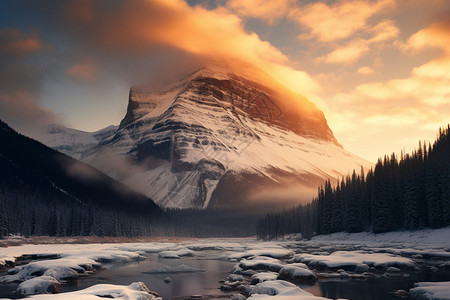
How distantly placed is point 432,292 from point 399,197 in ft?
254

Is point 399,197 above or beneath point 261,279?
above

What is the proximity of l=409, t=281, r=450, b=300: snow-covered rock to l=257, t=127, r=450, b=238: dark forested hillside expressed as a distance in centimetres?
5940

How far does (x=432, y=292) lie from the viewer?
85.2 ft

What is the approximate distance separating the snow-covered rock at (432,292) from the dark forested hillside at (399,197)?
5940 cm

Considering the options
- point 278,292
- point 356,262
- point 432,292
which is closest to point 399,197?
point 356,262

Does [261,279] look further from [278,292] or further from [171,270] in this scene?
[171,270]

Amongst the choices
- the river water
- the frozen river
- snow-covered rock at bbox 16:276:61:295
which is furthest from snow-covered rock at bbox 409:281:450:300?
snow-covered rock at bbox 16:276:61:295

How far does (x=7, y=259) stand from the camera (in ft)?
155

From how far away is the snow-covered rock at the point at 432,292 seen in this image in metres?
24.8

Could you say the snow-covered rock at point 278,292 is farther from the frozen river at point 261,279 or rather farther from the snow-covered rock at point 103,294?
the snow-covered rock at point 103,294

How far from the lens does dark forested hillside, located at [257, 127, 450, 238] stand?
84625 millimetres

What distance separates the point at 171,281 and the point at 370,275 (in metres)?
19.3

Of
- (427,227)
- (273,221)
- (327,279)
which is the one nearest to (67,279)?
(327,279)

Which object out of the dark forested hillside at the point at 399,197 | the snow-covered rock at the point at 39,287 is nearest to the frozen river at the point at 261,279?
the snow-covered rock at the point at 39,287
